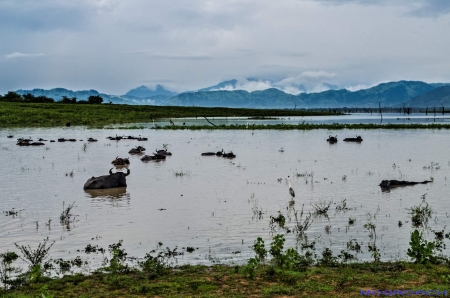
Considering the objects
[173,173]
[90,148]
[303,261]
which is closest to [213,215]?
[303,261]

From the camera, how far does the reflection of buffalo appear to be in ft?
71.3

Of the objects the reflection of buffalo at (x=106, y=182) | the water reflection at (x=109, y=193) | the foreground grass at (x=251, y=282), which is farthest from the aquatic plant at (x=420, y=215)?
the reflection of buffalo at (x=106, y=182)

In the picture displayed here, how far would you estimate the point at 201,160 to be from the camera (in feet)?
107

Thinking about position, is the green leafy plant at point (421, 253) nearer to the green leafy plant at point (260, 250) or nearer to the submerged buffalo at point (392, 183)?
the green leafy plant at point (260, 250)

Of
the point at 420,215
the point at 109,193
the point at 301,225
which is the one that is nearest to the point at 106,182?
the point at 109,193

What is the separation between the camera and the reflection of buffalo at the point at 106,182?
21.7 metres

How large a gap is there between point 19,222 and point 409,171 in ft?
63.0

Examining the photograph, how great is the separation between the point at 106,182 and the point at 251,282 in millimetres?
13190

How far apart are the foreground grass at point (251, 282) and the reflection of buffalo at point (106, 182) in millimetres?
11314

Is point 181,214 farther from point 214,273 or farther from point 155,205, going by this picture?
point 214,273

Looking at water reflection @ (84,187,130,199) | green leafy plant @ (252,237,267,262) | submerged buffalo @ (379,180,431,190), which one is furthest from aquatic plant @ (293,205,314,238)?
water reflection @ (84,187,130,199)

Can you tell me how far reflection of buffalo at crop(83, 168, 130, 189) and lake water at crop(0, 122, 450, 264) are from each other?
55cm

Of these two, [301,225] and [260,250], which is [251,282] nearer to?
[260,250]

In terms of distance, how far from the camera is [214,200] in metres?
19.1
